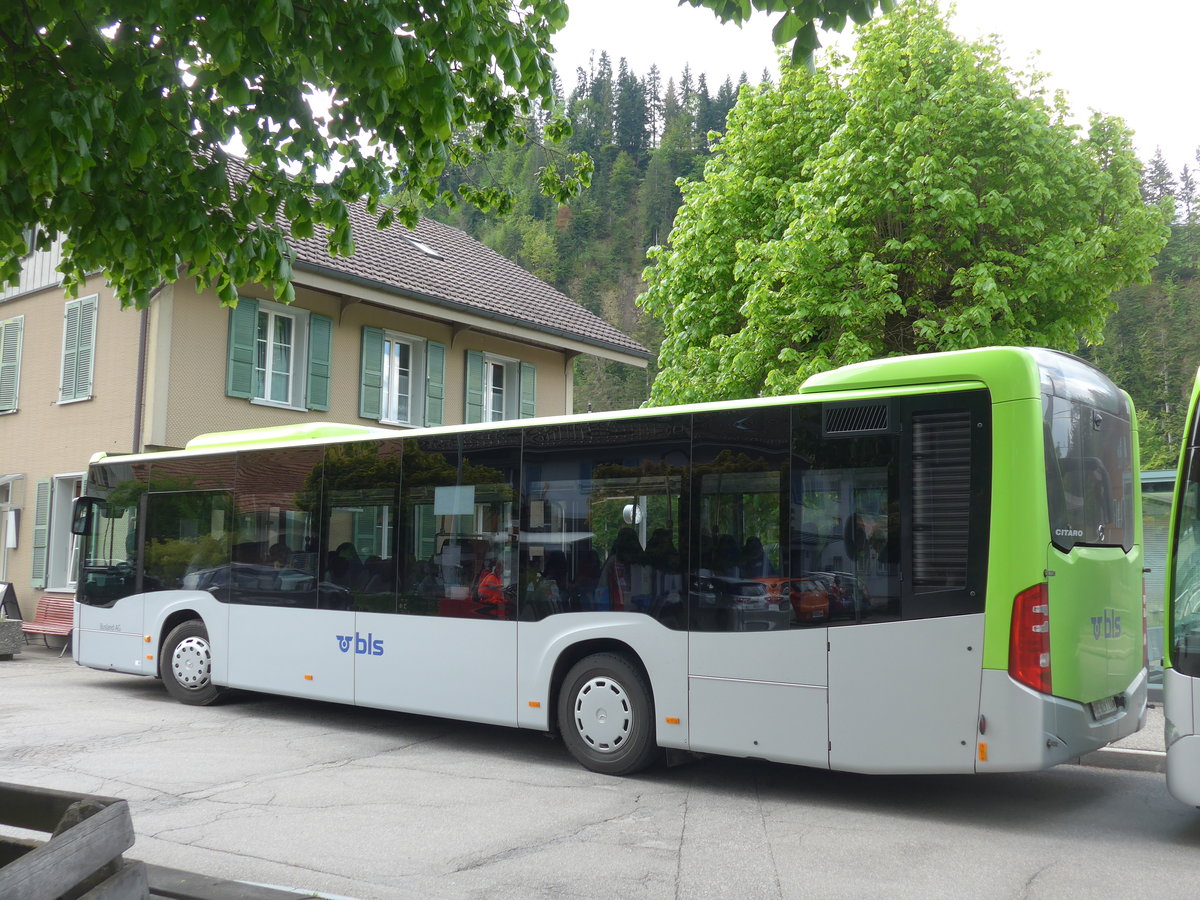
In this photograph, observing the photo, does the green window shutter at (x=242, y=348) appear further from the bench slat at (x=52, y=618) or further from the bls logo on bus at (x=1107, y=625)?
the bls logo on bus at (x=1107, y=625)

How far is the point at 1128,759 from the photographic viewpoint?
27.8 feet

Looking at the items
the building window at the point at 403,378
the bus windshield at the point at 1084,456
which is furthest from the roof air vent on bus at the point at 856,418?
the building window at the point at 403,378

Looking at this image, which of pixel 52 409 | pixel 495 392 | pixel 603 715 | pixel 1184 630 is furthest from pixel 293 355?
pixel 1184 630

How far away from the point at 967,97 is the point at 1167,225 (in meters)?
4.57

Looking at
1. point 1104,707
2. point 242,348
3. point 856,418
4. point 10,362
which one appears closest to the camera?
point 1104,707

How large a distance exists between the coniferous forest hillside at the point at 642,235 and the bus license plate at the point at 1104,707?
6175 mm

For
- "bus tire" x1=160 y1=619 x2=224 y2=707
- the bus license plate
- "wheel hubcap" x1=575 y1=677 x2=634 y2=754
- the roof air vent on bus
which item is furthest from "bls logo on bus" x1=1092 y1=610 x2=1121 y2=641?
"bus tire" x1=160 y1=619 x2=224 y2=707

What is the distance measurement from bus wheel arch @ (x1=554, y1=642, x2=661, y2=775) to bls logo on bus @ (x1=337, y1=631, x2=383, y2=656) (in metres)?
2.05

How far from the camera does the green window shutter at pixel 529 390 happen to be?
24.8m

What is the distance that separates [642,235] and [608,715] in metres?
86.5

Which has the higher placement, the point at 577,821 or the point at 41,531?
the point at 41,531

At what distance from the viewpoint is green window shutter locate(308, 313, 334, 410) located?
20125 millimetres

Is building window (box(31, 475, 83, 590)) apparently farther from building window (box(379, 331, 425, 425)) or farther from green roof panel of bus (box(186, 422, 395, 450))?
green roof panel of bus (box(186, 422, 395, 450))

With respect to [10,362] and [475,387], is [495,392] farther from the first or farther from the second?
[10,362]
